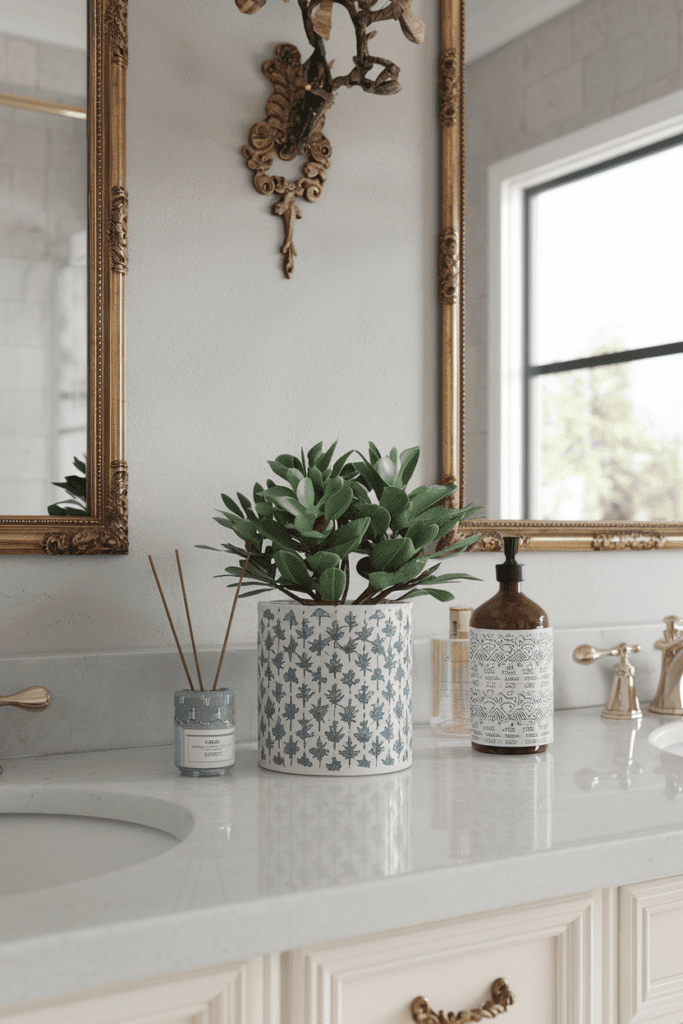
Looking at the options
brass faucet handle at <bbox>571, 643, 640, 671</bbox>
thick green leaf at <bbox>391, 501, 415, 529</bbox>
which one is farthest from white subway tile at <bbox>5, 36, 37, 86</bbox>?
brass faucet handle at <bbox>571, 643, 640, 671</bbox>

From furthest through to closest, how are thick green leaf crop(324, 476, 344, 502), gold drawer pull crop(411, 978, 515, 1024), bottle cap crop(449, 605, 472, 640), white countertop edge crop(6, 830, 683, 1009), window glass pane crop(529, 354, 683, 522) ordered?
1. window glass pane crop(529, 354, 683, 522)
2. bottle cap crop(449, 605, 472, 640)
3. thick green leaf crop(324, 476, 344, 502)
4. gold drawer pull crop(411, 978, 515, 1024)
5. white countertop edge crop(6, 830, 683, 1009)

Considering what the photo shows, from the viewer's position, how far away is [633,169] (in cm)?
135

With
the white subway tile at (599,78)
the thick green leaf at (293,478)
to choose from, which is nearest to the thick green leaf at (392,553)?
the thick green leaf at (293,478)

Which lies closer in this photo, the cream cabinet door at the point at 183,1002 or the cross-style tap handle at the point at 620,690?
the cream cabinet door at the point at 183,1002

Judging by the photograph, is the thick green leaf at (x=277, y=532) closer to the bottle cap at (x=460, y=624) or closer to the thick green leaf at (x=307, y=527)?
the thick green leaf at (x=307, y=527)

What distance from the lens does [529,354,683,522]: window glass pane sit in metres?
1.31

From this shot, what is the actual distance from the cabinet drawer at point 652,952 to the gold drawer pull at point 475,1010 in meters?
0.11

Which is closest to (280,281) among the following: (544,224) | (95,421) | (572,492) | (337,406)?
(337,406)

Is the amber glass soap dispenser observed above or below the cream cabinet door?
above

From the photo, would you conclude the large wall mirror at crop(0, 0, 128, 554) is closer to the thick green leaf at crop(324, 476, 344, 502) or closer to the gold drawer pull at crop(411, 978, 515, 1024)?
the thick green leaf at crop(324, 476, 344, 502)

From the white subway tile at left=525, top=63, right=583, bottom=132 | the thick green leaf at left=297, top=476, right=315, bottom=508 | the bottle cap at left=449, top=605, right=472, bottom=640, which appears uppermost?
the white subway tile at left=525, top=63, right=583, bottom=132

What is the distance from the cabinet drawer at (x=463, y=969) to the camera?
59cm

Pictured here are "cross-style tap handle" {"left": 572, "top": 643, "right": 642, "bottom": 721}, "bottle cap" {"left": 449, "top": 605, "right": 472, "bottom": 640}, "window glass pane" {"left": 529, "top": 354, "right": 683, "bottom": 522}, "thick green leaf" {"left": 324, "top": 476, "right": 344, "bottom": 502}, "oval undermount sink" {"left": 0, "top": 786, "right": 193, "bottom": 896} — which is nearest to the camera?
"oval undermount sink" {"left": 0, "top": 786, "right": 193, "bottom": 896}

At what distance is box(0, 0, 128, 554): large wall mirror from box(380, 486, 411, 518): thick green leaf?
32 cm
